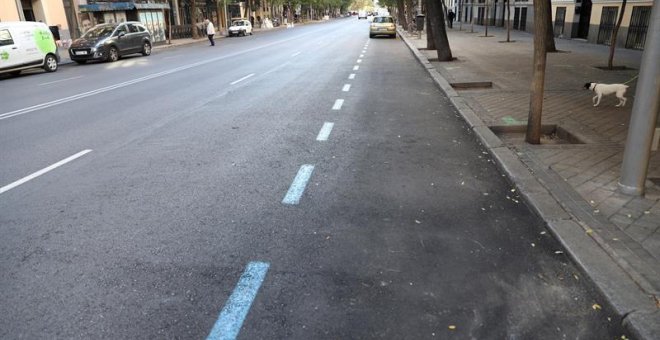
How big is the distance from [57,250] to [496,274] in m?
3.51

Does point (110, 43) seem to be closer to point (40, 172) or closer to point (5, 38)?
point (5, 38)

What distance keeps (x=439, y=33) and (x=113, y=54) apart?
1552 centimetres

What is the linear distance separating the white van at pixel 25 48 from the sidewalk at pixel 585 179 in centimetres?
1602

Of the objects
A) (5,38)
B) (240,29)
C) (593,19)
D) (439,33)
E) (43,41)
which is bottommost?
(240,29)

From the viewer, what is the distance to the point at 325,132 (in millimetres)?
8023

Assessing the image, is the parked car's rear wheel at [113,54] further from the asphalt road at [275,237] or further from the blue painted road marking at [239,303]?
the blue painted road marking at [239,303]

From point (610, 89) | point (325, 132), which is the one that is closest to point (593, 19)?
point (610, 89)

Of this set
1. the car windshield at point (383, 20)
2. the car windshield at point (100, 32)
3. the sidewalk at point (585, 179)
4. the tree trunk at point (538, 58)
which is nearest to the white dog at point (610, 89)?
the sidewalk at point (585, 179)

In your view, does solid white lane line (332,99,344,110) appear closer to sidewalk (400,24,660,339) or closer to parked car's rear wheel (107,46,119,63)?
sidewalk (400,24,660,339)

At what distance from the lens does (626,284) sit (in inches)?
132

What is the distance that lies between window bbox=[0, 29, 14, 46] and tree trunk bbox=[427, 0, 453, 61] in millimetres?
15925

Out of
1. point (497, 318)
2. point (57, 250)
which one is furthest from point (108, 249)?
point (497, 318)

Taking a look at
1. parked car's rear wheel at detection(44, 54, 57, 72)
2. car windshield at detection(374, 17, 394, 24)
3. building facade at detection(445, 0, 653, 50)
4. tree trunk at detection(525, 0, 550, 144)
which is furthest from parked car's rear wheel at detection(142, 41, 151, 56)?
tree trunk at detection(525, 0, 550, 144)

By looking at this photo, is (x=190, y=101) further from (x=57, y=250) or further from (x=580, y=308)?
(x=580, y=308)
